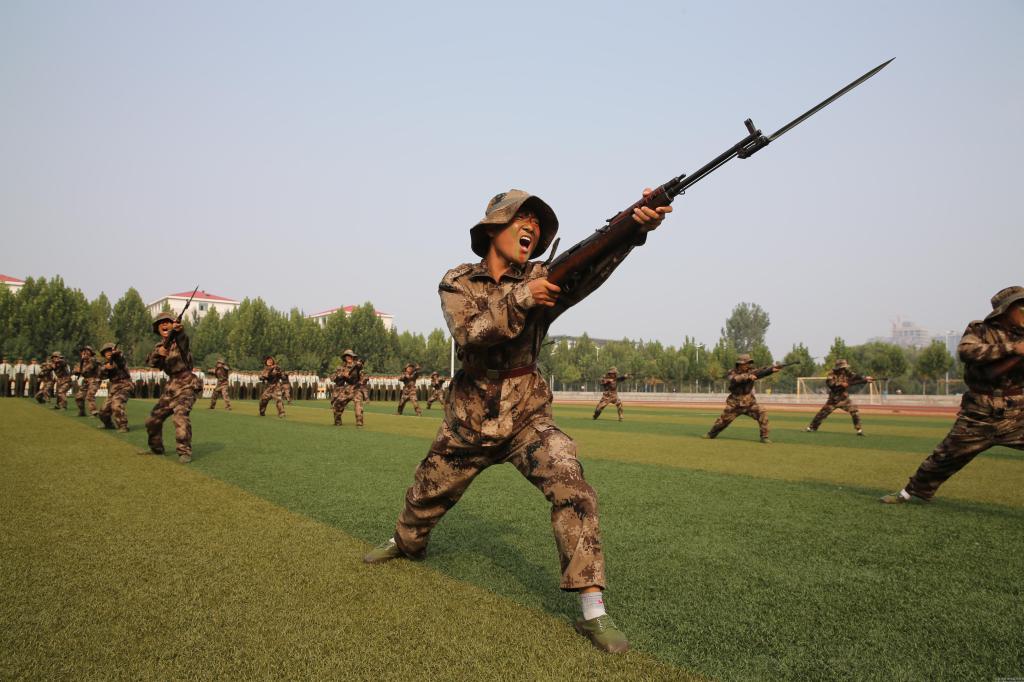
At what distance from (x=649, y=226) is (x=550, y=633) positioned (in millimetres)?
2159

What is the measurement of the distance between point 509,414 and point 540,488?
17.6 inches

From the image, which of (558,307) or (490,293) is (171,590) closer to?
(490,293)

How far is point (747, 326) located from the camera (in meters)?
136

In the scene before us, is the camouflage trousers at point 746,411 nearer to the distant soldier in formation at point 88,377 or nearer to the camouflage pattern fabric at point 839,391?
the camouflage pattern fabric at point 839,391

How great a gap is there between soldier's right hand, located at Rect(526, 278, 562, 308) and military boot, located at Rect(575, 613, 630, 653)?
1561 millimetres

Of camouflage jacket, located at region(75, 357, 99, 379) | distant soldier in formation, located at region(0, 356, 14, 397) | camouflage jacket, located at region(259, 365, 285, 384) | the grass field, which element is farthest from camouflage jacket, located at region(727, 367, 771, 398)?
distant soldier in formation, located at region(0, 356, 14, 397)

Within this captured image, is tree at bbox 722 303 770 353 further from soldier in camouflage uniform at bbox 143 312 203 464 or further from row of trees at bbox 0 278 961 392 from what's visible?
soldier in camouflage uniform at bbox 143 312 203 464

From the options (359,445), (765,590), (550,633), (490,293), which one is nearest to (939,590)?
(765,590)

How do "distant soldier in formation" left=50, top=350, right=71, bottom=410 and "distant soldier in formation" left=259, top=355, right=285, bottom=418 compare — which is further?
"distant soldier in formation" left=50, top=350, right=71, bottom=410

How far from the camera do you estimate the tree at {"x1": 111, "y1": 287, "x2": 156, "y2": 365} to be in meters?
74.4

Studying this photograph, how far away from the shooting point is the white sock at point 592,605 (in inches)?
123

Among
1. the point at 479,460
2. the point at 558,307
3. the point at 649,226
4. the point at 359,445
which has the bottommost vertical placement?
the point at 359,445

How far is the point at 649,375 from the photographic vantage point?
3794 inches

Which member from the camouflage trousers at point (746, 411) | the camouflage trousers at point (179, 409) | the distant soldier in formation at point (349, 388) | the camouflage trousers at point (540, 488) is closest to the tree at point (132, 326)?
the distant soldier in formation at point (349, 388)
